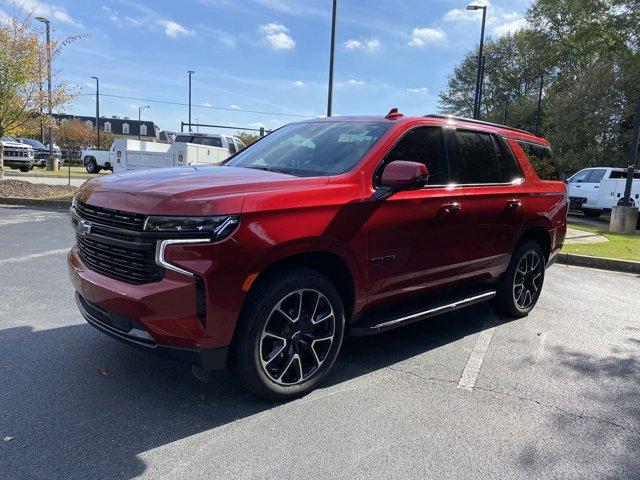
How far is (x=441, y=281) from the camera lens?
4.39 meters

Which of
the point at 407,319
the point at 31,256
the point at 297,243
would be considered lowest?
the point at 31,256

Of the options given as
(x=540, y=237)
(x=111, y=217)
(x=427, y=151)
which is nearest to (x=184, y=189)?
(x=111, y=217)

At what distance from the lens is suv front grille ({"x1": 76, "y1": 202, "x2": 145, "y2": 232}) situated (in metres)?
2.99

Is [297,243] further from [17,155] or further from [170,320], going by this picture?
[17,155]

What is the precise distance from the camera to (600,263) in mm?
8828

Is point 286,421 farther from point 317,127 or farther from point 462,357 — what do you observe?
point 317,127

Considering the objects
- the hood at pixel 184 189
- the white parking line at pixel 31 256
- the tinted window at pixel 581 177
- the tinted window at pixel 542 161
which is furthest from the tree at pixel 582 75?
the hood at pixel 184 189

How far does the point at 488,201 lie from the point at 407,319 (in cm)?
147

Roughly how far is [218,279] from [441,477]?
1594 millimetres

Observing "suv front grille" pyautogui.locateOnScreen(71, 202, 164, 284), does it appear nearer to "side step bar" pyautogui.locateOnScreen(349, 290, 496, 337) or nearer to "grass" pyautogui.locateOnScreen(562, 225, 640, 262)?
"side step bar" pyautogui.locateOnScreen(349, 290, 496, 337)

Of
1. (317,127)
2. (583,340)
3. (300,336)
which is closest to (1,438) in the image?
(300,336)

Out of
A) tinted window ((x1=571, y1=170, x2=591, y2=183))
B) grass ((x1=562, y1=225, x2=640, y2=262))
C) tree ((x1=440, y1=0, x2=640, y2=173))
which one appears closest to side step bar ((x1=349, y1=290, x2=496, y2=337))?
grass ((x1=562, y1=225, x2=640, y2=262))

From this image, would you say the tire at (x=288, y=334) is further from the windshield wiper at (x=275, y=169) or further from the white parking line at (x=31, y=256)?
the white parking line at (x=31, y=256)

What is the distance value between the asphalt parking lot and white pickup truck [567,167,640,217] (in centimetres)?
1341
